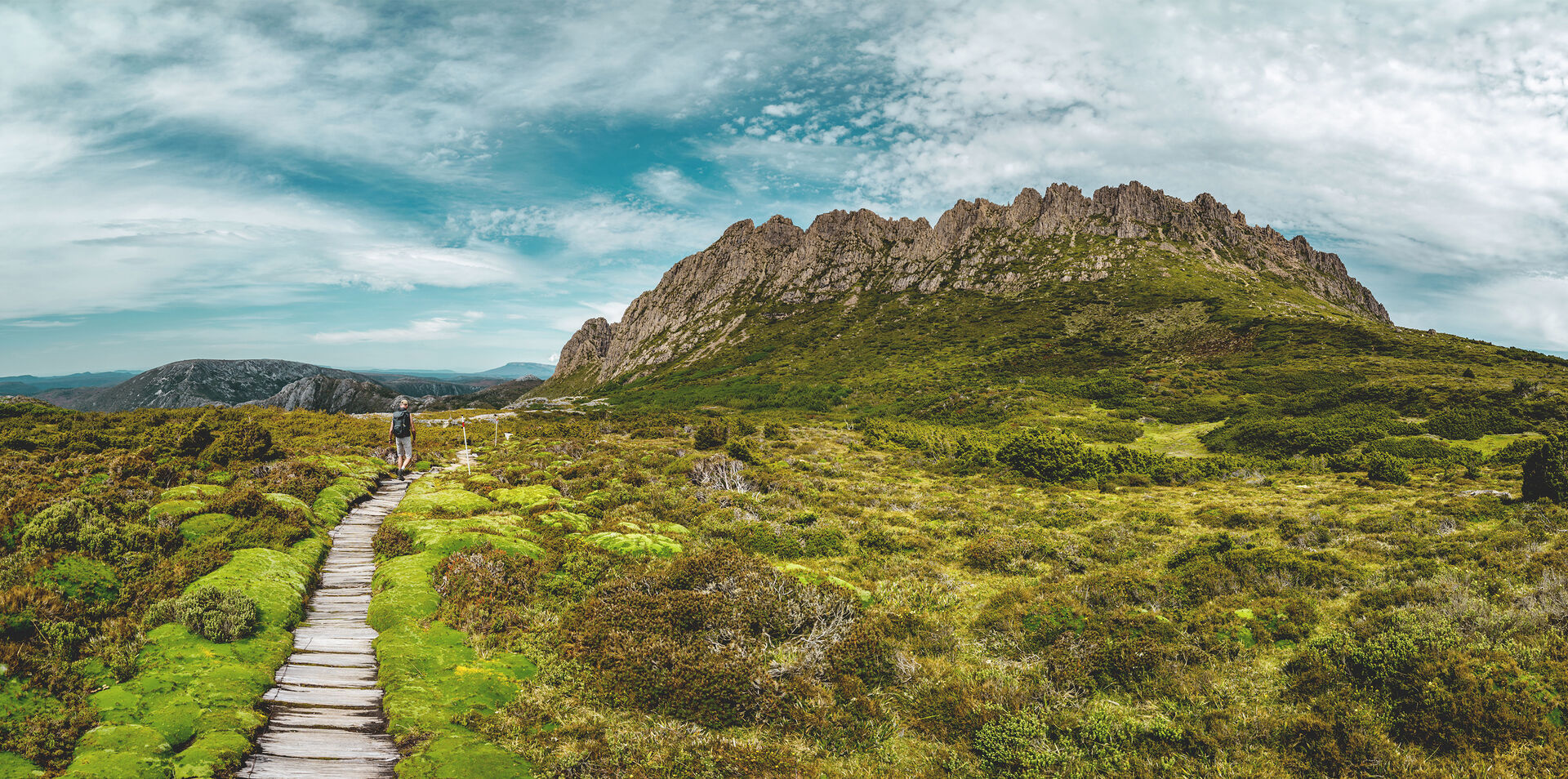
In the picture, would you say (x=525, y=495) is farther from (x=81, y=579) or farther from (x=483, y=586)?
(x=81, y=579)

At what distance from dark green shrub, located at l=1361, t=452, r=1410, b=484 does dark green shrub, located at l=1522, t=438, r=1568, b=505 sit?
20.0 ft

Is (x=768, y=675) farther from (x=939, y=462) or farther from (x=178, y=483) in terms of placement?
(x=939, y=462)

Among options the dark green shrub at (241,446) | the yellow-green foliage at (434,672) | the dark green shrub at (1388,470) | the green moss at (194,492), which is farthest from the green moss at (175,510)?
the dark green shrub at (1388,470)

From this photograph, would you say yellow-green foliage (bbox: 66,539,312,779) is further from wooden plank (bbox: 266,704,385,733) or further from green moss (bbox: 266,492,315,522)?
green moss (bbox: 266,492,315,522)

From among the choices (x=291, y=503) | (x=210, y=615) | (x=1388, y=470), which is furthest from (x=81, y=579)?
(x=1388, y=470)

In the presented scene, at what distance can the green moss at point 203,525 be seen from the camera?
11.4m

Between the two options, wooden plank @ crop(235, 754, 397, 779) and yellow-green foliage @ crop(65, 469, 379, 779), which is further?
wooden plank @ crop(235, 754, 397, 779)

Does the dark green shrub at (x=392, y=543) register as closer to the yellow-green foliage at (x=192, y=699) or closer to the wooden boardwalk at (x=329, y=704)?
the wooden boardwalk at (x=329, y=704)

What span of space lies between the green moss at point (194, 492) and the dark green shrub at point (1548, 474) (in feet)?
114

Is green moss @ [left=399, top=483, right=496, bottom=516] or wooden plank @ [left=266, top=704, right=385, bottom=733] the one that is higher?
green moss @ [left=399, top=483, right=496, bottom=516]

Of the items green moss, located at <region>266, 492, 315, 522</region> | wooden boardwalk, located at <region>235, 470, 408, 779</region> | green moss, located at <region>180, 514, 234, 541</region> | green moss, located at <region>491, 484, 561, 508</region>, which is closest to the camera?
wooden boardwalk, located at <region>235, 470, 408, 779</region>

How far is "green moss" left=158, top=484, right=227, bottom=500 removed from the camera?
13.1 meters

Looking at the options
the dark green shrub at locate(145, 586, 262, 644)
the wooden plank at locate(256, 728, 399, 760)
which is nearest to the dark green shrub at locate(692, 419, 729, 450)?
the dark green shrub at locate(145, 586, 262, 644)

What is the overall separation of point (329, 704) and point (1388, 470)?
33.9 metres
